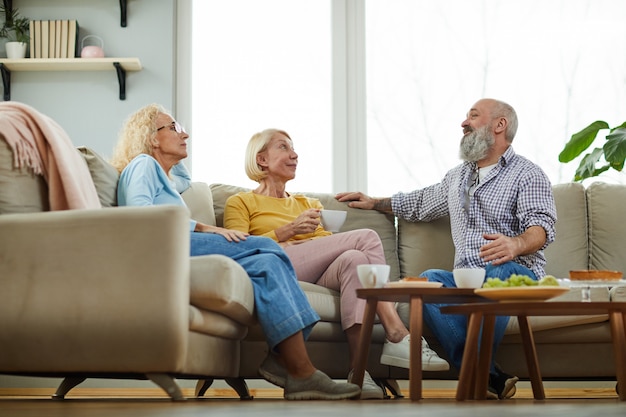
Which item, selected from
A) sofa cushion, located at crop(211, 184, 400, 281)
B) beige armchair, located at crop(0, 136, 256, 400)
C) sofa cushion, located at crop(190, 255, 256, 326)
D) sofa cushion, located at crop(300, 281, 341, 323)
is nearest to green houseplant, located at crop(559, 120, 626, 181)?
sofa cushion, located at crop(211, 184, 400, 281)

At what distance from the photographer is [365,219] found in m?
3.63

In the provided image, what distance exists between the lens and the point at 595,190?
3643 mm

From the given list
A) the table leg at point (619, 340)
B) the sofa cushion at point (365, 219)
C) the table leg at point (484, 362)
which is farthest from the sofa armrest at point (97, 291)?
the sofa cushion at point (365, 219)

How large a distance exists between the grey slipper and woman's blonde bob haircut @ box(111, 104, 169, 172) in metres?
1.17

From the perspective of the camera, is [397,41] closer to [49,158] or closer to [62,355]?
[49,158]

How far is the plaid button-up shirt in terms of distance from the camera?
322 centimetres

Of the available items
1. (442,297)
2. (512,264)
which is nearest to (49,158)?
(442,297)

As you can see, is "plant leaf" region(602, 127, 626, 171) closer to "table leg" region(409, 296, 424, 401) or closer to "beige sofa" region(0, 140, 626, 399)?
"table leg" region(409, 296, 424, 401)

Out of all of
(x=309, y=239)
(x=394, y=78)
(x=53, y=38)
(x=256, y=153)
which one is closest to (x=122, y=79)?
(x=53, y=38)

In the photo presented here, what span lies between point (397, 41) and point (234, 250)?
2.59 meters

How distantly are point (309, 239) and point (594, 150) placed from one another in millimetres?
1755

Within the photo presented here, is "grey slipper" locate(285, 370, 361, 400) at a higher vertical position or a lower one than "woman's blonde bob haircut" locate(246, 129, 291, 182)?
lower

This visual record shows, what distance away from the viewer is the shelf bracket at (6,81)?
4.61 m

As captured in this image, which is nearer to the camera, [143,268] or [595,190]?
[143,268]
